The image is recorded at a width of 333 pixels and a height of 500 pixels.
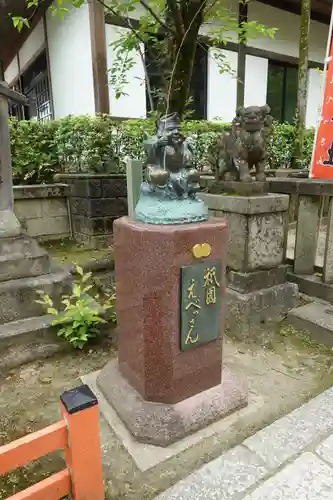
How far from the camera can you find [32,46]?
34.5 feet

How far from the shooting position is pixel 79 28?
754cm

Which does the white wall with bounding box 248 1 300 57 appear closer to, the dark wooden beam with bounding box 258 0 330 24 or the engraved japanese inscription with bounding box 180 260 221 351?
the dark wooden beam with bounding box 258 0 330 24

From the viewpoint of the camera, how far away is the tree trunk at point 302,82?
7345 millimetres

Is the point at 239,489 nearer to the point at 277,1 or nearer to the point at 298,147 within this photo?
the point at 298,147

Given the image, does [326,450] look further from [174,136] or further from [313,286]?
[313,286]

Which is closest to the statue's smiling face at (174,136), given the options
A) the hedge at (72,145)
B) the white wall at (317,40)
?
the hedge at (72,145)

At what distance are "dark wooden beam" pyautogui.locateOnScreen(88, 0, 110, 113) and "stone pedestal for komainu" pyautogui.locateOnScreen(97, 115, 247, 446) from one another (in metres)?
5.60

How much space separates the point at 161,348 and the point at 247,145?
8.76ft

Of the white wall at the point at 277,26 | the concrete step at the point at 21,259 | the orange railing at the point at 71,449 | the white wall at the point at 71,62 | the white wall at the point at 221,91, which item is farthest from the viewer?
the white wall at the point at 277,26

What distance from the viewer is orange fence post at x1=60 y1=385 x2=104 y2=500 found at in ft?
5.48

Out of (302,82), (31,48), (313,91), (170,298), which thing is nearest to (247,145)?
(170,298)

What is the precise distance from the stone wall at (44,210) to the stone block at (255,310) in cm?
367

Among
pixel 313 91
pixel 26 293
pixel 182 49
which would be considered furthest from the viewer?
pixel 313 91

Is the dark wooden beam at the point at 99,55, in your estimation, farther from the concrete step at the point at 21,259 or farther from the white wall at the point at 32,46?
the concrete step at the point at 21,259
